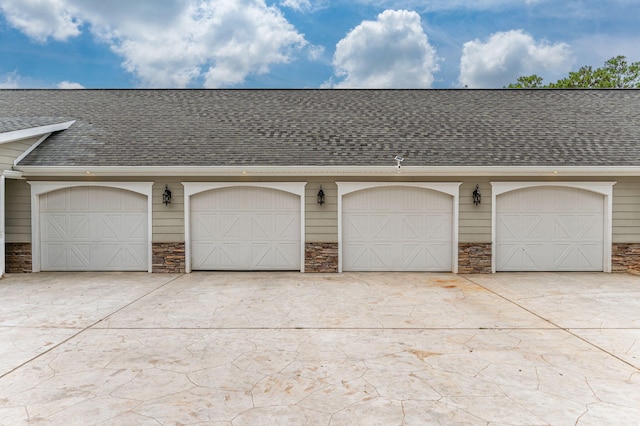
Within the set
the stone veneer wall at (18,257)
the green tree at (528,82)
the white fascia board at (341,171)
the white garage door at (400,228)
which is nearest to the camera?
the white fascia board at (341,171)

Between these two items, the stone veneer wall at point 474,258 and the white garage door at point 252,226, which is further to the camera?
the white garage door at point 252,226

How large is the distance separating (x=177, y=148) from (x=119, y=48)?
26.9 metres

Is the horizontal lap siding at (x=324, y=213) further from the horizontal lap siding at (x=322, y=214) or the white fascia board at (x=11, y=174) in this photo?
the white fascia board at (x=11, y=174)

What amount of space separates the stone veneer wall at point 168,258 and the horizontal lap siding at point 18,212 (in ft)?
10.6

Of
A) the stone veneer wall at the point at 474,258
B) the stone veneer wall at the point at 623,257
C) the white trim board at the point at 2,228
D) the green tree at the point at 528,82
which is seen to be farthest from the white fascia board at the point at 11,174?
the green tree at the point at 528,82

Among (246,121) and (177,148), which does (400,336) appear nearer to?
(177,148)

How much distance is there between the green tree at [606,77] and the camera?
891 inches

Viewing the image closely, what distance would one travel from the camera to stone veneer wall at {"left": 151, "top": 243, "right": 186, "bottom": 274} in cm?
871

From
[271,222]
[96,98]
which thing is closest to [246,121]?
[271,222]

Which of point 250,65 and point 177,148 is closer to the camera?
point 177,148

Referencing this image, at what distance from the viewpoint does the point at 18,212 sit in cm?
865

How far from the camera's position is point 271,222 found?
881cm

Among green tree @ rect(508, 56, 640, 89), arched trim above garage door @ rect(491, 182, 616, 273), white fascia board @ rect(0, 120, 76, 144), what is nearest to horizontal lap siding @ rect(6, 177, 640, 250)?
arched trim above garage door @ rect(491, 182, 616, 273)

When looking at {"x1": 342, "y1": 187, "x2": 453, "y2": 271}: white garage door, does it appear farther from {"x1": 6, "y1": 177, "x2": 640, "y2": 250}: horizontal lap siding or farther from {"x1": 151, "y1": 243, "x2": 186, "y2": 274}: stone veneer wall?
{"x1": 151, "y1": 243, "x2": 186, "y2": 274}: stone veneer wall
